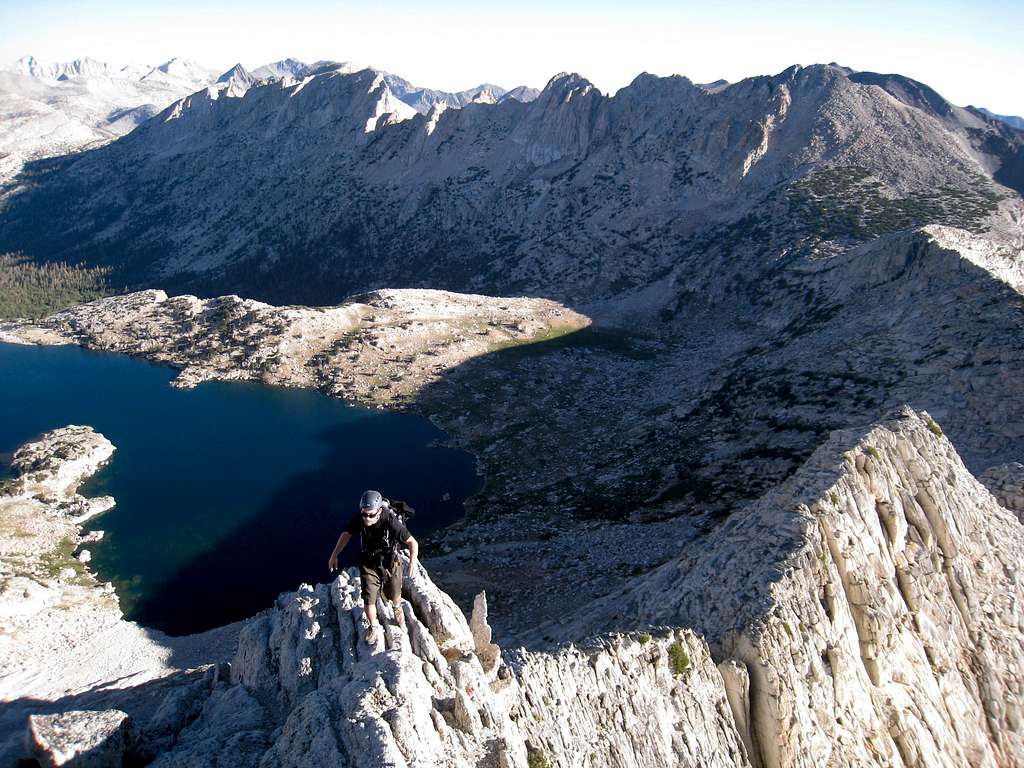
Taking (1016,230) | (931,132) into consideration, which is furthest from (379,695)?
(931,132)

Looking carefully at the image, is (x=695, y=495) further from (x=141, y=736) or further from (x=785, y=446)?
(x=141, y=736)

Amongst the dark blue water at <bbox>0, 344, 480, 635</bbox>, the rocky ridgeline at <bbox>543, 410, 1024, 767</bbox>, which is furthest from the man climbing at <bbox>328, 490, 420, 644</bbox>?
the dark blue water at <bbox>0, 344, 480, 635</bbox>

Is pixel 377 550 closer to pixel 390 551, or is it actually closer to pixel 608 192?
pixel 390 551

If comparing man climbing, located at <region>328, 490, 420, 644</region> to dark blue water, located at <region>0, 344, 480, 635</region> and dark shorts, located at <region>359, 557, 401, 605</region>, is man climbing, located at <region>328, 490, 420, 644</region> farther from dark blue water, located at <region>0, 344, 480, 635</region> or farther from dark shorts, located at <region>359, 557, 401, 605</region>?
dark blue water, located at <region>0, 344, 480, 635</region>

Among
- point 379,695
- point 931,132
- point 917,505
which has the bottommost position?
point 379,695

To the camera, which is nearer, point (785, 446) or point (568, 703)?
point (568, 703)

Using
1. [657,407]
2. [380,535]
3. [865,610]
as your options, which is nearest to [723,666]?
[865,610]
